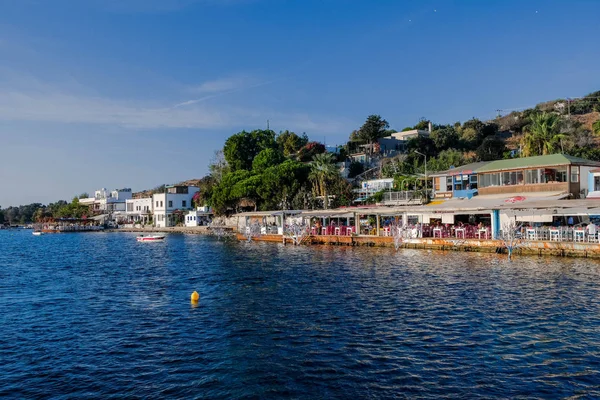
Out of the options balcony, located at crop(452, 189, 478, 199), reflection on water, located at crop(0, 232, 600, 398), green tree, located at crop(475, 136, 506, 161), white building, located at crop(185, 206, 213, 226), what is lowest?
reflection on water, located at crop(0, 232, 600, 398)

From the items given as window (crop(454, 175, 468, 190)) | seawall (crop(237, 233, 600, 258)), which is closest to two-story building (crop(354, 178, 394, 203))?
window (crop(454, 175, 468, 190))

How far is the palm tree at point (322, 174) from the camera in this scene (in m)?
76.1

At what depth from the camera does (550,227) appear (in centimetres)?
3869

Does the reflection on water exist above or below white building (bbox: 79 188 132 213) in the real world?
below

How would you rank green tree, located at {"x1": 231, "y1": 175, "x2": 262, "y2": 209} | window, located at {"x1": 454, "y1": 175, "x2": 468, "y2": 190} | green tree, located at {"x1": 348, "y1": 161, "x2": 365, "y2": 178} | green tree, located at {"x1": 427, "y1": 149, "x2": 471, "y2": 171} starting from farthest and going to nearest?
1. green tree, located at {"x1": 348, "y1": 161, "x2": 365, "y2": 178}
2. green tree, located at {"x1": 231, "y1": 175, "x2": 262, "y2": 209}
3. green tree, located at {"x1": 427, "y1": 149, "x2": 471, "y2": 171}
4. window, located at {"x1": 454, "y1": 175, "x2": 468, "y2": 190}

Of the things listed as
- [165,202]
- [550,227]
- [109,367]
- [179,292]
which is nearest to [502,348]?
[109,367]

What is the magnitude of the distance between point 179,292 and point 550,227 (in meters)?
29.2

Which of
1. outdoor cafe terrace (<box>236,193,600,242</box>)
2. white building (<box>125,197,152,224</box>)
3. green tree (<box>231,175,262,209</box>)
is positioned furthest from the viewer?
white building (<box>125,197,152,224</box>)

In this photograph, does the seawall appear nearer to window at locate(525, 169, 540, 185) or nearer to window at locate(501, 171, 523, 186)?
window at locate(525, 169, 540, 185)

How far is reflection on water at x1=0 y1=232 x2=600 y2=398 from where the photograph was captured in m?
12.9

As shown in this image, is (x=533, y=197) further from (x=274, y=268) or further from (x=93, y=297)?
(x=93, y=297)

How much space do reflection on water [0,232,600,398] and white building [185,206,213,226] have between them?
7913cm

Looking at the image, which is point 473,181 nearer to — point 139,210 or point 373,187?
point 373,187

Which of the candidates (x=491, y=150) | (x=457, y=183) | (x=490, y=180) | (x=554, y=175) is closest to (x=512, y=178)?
(x=490, y=180)
